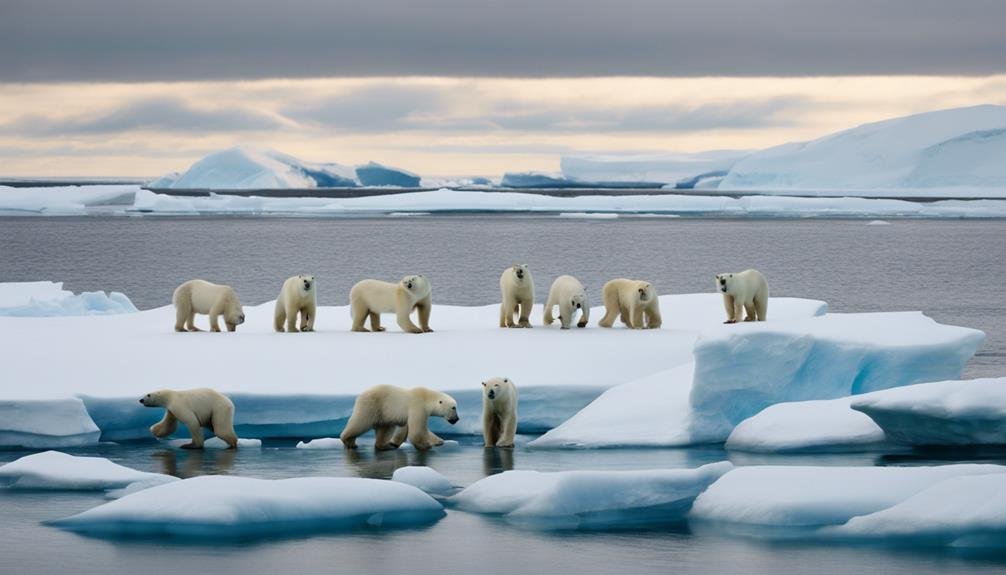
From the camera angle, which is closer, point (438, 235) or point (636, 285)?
point (636, 285)

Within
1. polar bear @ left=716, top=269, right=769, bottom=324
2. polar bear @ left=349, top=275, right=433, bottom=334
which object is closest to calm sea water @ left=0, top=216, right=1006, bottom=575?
polar bear @ left=349, top=275, right=433, bottom=334

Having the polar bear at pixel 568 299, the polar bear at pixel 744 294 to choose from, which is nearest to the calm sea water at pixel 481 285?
the polar bear at pixel 568 299

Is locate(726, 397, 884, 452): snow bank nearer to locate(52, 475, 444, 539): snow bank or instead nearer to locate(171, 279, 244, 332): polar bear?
locate(52, 475, 444, 539): snow bank

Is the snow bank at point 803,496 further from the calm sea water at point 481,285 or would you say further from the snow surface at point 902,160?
the snow surface at point 902,160

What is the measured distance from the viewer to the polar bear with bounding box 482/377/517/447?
12289 millimetres

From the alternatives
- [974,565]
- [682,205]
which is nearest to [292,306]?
[974,565]

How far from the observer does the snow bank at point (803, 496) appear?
9.33 metres

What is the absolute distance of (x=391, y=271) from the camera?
152 ft

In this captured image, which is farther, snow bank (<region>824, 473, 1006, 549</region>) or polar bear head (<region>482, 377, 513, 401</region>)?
Answer: polar bear head (<region>482, 377, 513, 401</region>)

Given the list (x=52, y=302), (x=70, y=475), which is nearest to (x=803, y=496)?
(x=70, y=475)

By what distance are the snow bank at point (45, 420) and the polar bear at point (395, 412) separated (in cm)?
235

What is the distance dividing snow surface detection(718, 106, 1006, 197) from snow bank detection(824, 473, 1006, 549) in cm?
6835

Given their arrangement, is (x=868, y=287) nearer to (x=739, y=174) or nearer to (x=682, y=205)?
(x=682, y=205)

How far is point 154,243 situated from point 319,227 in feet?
63.9
